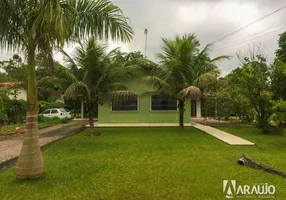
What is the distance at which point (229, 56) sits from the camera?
13.7 meters

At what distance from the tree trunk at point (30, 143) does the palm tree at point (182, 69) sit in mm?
8562

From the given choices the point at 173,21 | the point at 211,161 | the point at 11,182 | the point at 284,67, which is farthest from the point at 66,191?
the point at 173,21

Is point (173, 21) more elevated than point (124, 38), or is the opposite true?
point (173, 21)

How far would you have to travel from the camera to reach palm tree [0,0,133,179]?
14.5 ft

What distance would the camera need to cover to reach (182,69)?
43.8 ft

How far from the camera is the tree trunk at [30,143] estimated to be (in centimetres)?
486

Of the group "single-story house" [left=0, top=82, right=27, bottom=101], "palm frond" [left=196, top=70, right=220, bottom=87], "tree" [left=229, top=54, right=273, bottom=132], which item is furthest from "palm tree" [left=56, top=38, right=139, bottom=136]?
"tree" [left=229, top=54, right=273, bottom=132]

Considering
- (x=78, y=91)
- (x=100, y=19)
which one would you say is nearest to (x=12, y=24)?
(x=100, y=19)

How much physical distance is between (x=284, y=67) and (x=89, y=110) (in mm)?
8826

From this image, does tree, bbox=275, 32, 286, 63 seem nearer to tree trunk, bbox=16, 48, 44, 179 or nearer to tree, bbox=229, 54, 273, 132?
tree, bbox=229, 54, 273, 132

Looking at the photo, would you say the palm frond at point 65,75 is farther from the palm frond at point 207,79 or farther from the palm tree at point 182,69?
the palm frond at point 207,79

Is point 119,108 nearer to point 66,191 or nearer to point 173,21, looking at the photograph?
point 173,21

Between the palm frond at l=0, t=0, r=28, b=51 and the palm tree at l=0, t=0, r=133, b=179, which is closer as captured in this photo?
the palm tree at l=0, t=0, r=133, b=179

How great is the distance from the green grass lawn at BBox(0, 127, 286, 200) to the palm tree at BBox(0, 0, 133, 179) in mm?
711
